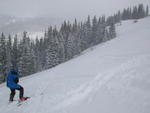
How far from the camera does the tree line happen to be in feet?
108

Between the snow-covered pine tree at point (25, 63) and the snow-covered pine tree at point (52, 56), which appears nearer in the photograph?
the snow-covered pine tree at point (25, 63)

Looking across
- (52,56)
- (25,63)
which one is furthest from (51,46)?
(25,63)

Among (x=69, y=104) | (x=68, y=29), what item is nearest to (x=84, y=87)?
(x=69, y=104)

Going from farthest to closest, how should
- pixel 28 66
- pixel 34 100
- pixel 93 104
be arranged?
pixel 28 66, pixel 34 100, pixel 93 104

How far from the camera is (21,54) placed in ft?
113

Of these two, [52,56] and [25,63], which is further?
[52,56]

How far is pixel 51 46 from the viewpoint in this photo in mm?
35875

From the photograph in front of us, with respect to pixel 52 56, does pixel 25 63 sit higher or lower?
lower

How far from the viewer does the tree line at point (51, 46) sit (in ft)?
108

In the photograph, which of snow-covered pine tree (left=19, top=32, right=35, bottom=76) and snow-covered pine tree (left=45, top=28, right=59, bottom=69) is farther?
snow-covered pine tree (left=45, top=28, right=59, bottom=69)

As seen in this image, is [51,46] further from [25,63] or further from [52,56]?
[25,63]

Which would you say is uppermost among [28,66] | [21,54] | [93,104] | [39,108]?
[93,104]

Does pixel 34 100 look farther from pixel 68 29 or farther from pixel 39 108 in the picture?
pixel 68 29

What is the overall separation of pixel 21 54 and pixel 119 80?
107 feet
